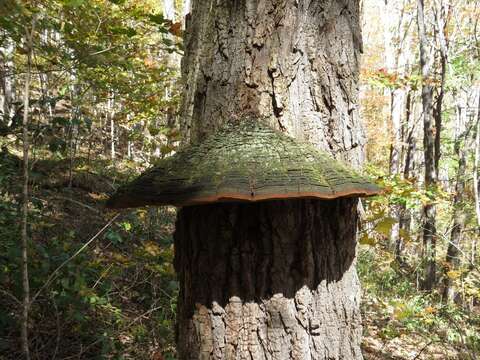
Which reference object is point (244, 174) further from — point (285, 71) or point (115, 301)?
point (115, 301)

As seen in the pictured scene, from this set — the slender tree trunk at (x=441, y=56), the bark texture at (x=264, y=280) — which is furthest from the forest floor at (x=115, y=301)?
the slender tree trunk at (x=441, y=56)

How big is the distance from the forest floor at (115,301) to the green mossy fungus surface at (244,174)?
210 cm

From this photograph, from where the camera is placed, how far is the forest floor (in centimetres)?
325

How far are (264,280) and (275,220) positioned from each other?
0.74 feet

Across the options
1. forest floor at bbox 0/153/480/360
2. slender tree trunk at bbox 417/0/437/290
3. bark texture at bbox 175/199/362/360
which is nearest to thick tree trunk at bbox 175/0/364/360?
bark texture at bbox 175/199/362/360

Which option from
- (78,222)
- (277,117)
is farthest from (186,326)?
(78,222)

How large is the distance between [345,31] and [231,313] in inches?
47.9

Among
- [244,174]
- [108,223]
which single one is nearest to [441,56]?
[108,223]

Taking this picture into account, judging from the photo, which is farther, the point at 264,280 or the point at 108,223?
the point at 108,223

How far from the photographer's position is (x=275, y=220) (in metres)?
1.33

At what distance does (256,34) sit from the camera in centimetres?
143

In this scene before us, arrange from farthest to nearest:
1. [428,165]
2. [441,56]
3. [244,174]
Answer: [428,165]
[441,56]
[244,174]

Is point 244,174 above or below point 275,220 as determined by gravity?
above

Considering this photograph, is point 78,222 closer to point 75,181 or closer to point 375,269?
point 75,181
